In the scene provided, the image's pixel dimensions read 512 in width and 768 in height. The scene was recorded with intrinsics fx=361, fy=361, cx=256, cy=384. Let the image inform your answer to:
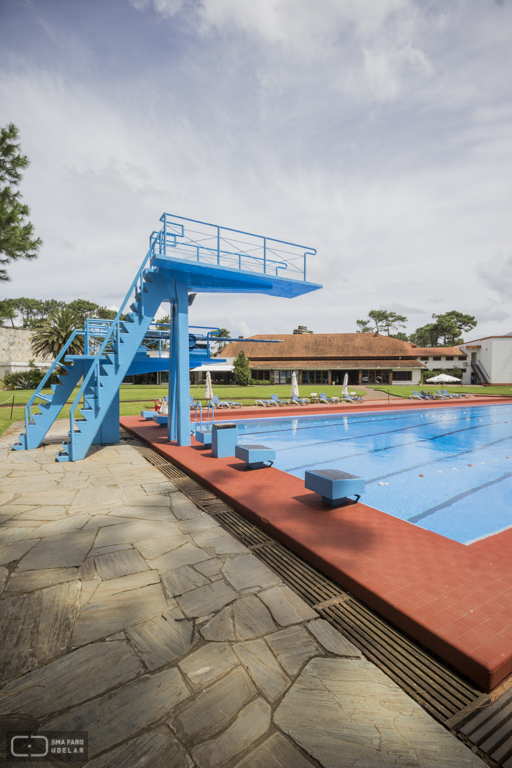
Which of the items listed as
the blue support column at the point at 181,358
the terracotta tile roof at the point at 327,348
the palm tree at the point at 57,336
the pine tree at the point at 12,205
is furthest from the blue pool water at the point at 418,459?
the terracotta tile roof at the point at 327,348

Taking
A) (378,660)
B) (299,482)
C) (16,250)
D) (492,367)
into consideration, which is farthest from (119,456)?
(492,367)

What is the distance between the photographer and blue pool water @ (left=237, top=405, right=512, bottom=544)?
641 cm

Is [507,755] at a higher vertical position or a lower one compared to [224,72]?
lower

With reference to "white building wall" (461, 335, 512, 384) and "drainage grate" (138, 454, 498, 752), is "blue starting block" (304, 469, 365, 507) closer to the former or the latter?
"drainage grate" (138, 454, 498, 752)

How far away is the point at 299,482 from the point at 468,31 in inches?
384

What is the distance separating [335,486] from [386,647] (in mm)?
2468

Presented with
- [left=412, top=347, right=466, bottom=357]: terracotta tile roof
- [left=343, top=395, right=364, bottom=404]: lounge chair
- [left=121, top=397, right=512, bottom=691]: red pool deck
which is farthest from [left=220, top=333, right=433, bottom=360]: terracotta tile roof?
[left=121, top=397, right=512, bottom=691]: red pool deck

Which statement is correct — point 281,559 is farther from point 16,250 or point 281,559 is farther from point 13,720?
point 16,250

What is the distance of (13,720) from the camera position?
6.89 ft

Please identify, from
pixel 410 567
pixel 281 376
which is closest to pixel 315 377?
pixel 281 376

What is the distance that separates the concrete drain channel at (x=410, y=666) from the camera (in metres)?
2.03

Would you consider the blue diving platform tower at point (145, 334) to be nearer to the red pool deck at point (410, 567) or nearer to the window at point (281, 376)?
the red pool deck at point (410, 567)

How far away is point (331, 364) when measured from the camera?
46.8m

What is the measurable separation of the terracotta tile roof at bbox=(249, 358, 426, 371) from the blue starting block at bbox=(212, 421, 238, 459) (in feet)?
125
